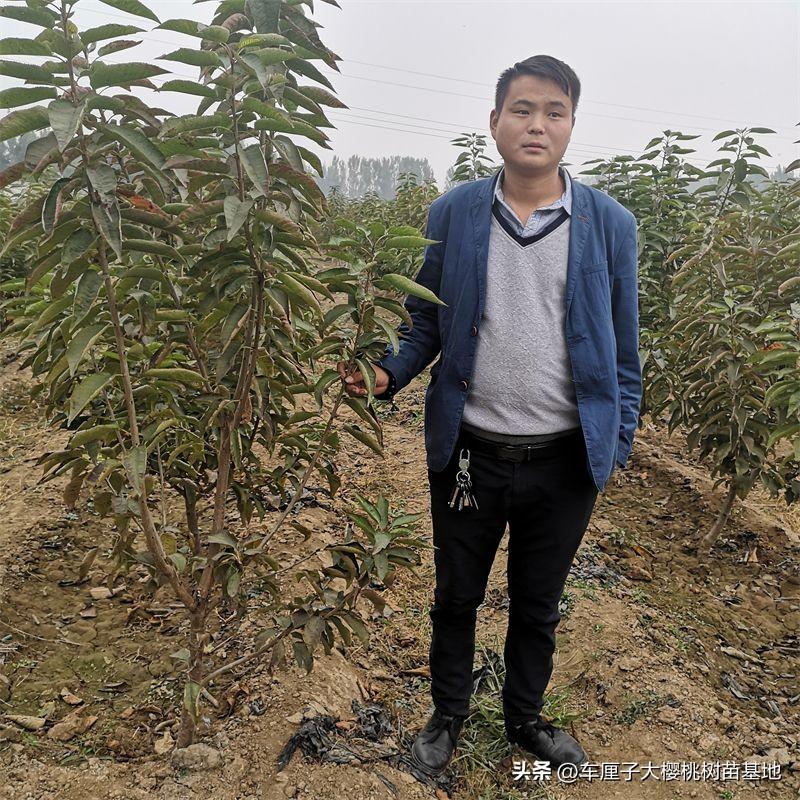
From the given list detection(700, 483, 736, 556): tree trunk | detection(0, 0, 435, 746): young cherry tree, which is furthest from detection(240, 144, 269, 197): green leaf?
detection(700, 483, 736, 556): tree trunk

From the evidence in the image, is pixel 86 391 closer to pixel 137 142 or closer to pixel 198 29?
pixel 137 142

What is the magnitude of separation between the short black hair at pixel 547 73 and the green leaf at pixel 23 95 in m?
1.21

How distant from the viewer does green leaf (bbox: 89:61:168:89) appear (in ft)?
4.54

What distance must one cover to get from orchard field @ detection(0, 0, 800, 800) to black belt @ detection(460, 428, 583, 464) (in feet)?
1.05

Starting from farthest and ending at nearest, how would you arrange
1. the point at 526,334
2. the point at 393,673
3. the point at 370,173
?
1. the point at 370,173
2. the point at 393,673
3. the point at 526,334

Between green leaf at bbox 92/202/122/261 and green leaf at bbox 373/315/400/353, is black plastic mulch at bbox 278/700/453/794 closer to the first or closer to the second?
green leaf at bbox 373/315/400/353

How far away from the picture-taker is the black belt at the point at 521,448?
206 centimetres

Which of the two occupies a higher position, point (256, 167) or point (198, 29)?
point (198, 29)

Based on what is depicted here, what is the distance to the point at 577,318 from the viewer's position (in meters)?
1.97

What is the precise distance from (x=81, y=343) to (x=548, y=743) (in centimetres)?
202

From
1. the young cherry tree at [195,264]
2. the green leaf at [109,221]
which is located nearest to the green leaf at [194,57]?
the young cherry tree at [195,264]

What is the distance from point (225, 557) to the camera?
1940 millimetres

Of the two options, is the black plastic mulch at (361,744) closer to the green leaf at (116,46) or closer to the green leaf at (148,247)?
the green leaf at (148,247)

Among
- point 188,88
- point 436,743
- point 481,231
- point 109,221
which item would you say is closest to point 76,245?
point 109,221
